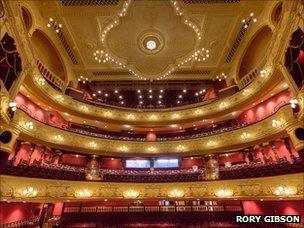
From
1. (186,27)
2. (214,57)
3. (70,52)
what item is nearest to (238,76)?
(214,57)

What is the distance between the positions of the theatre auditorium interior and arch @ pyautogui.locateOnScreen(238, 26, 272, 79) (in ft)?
0.37

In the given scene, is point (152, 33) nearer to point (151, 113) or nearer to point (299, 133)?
point (151, 113)

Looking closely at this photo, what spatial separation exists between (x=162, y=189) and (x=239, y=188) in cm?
432

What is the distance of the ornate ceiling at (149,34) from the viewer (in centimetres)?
1354

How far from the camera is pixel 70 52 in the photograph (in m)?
16.8

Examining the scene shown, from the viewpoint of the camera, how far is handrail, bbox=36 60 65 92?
14.8m

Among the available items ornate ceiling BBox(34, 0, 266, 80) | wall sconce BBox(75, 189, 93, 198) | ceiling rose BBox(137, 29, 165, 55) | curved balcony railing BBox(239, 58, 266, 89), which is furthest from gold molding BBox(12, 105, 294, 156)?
ceiling rose BBox(137, 29, 165, 55)

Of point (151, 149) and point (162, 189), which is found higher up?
point (151, 149)

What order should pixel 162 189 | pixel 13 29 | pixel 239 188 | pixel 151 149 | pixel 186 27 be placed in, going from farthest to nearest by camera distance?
pixel 151 149, pixel 186 27, pixel 162 189, pixel 239 188, pixel 13 29

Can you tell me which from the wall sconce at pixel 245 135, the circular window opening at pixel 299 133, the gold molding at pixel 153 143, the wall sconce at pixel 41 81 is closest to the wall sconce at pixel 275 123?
the gold molding at pixel 153 143

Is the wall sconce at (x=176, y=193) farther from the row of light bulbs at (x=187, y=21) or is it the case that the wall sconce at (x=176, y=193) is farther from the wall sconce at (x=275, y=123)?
the row of light bulbs at (x=187, y=21)

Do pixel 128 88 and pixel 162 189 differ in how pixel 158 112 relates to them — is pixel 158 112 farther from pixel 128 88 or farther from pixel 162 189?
pixel 162 189

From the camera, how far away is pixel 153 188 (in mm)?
12172

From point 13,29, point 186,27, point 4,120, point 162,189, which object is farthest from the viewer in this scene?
point 186,27
